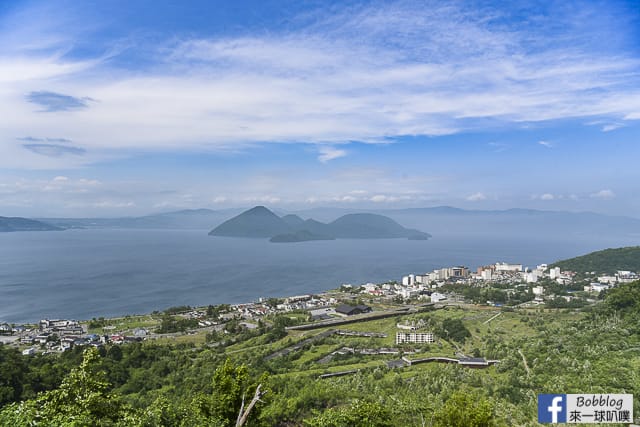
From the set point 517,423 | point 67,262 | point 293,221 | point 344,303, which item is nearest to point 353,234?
point 293,221

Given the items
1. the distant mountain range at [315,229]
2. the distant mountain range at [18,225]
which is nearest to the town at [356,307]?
the distant mountain range at [315,229]

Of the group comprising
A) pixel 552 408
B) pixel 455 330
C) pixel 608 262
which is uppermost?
pixel 552 408

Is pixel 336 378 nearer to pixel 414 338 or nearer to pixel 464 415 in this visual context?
pixel 414 338

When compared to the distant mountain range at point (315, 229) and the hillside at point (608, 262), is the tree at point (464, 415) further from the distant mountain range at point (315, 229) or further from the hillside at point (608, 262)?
the distant mountain range at point (315, 229)

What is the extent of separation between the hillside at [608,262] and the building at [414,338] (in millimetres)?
23311

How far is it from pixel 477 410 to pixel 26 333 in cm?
2307

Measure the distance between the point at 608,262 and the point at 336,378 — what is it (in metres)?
32.0

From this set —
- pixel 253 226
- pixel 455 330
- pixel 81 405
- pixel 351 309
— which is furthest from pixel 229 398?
pixel 253 226

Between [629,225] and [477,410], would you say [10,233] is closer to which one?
[477,410]

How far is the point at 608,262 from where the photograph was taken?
33000 millimetres

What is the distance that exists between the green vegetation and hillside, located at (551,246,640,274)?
1667 centimetres

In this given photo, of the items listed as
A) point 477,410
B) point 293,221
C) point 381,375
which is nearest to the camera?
point 477,410

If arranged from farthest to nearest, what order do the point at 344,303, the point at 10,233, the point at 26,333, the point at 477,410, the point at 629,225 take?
the point at 629,225
the point at 10,233
the point at 344,303
the point at 26,333
the point at 477,410

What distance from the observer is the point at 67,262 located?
165ft
